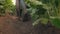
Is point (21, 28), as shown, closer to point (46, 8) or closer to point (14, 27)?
point (14, 27)

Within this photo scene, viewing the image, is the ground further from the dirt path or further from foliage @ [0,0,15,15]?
foliage @ [0,0,15,15]

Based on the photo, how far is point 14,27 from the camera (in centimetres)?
622

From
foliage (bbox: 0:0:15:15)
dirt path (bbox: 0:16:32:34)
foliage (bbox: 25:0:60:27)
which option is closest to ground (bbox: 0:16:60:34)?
dirt path (bbox: 0:16:32:34)

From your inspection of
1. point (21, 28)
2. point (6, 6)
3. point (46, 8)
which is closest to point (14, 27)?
point (21, 28)

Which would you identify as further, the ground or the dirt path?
the dirt path

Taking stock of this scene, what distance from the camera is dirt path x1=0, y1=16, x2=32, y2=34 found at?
18.9ft

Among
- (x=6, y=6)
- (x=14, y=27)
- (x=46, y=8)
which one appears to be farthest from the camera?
(x=6, y=6)

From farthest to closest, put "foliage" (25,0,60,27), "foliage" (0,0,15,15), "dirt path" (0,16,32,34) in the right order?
"foliage" (0,0,15,15)
"dirt path" (0,16,32,34)
"foliage" (25,0,60,27)

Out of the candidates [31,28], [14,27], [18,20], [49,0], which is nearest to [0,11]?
[18,20]

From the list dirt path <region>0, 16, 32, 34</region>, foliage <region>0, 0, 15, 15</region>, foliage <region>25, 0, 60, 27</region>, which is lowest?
dirt path <region>0, 16, 32, 34</region>

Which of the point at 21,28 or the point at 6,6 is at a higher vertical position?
the point at 6,6

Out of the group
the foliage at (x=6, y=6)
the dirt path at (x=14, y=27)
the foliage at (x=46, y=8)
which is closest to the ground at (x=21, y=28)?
the dirt path at (x=14, y=27)

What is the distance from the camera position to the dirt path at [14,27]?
5762mm

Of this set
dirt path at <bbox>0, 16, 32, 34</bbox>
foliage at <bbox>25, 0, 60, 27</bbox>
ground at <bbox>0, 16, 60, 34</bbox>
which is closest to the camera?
foliage at <bbox>25, 0, 60, 27</bbox>
